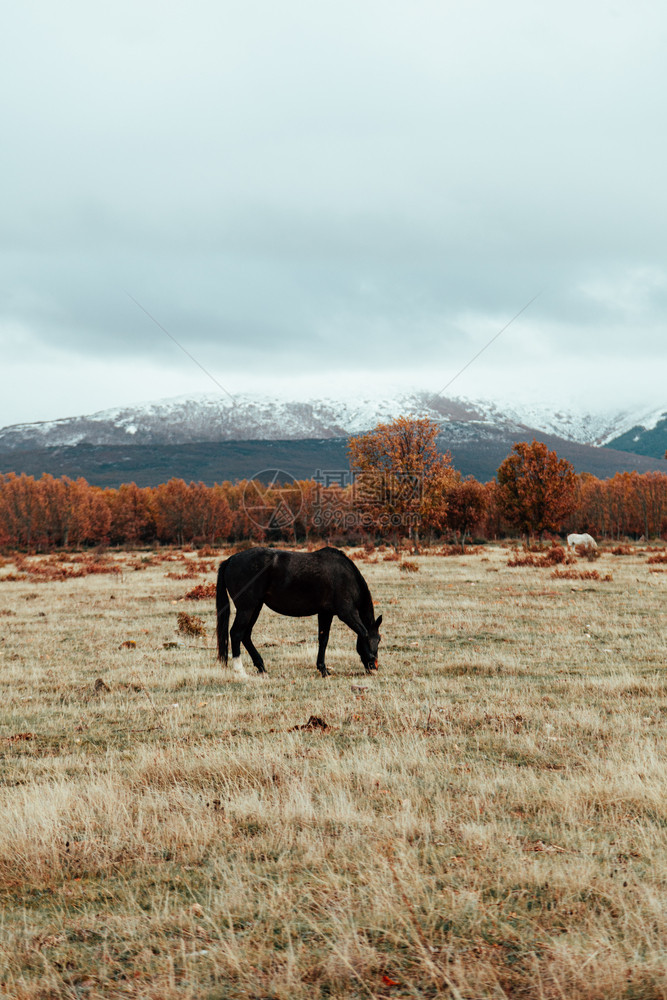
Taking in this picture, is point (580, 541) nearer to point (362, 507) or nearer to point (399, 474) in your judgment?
point (399, 474)

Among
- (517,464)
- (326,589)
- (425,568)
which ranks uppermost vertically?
(517,464)

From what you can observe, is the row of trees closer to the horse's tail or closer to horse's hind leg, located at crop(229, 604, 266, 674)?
the horse's tail

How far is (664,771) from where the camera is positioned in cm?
542

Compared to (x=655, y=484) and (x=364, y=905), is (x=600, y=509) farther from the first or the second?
(x=364, y=905)

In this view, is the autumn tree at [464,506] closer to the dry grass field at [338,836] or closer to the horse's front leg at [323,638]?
the horse's front leg at [323,638]

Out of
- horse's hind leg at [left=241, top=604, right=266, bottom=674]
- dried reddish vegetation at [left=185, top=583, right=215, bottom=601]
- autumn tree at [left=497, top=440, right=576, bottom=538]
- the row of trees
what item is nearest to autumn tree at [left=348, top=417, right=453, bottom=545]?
the row of trees

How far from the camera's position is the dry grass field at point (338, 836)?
3049 millimetres

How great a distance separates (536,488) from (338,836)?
5971cm

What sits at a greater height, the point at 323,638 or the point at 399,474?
the point at 399,474

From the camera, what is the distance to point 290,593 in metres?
11.3

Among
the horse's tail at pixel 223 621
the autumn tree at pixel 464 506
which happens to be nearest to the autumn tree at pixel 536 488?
the autumn tree at pixel 464 506

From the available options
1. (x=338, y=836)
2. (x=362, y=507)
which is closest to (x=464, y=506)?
(x=362, y=507)

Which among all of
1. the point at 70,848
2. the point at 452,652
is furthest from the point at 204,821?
the point at 452,652

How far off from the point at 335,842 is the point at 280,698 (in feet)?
16.5
